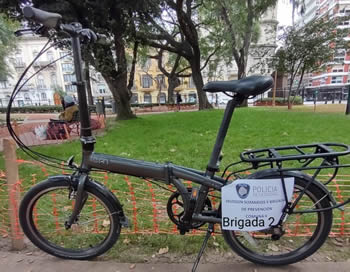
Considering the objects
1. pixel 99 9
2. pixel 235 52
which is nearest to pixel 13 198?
pixel 99 9

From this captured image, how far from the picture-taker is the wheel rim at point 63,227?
5.79 feet

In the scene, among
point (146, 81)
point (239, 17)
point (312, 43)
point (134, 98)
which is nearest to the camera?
point (239, 17)

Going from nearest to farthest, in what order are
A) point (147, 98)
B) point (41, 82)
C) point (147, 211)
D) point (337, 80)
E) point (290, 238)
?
1. point (290, 238)
2. point (147, 211)
3. point (337, 80)
4. point (41, 82)
5. point (147, 98)

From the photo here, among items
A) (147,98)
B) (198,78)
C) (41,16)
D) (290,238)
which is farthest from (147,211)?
(147,98)

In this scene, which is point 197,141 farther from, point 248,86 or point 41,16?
point 41,16

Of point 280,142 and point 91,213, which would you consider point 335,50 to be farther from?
point 91,213

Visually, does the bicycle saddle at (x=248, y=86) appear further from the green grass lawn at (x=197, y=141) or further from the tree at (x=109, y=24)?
the tree at (x=109, y=24)

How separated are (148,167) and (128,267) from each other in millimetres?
772

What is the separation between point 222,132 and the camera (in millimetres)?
1437

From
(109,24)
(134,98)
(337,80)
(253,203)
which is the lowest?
(253,203)

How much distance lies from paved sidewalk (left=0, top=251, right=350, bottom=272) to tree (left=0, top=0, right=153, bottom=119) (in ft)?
14.8

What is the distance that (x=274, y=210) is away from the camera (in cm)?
150

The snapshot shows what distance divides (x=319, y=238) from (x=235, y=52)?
1439cm

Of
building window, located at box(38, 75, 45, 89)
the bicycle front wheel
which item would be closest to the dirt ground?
the bicycle front wheel
